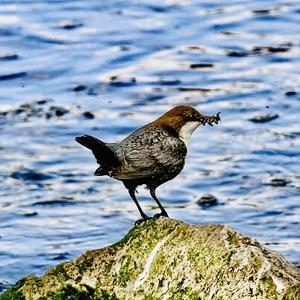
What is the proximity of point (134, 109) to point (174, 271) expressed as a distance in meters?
7.01

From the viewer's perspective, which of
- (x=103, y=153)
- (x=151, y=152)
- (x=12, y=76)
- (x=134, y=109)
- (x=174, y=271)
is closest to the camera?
(x=174, y=271)

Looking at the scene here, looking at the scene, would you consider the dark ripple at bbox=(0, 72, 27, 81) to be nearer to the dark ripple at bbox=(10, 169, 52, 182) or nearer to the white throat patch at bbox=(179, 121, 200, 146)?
the dark ripple at bbox=(10, 169, 52, 182)

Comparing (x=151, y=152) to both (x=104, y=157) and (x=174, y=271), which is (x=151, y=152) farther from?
(x=174, y=271)

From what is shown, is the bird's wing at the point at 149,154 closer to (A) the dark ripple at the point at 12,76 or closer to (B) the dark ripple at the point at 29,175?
(B) the dark ripple at the point at 29,175

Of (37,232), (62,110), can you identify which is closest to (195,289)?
(37,232)

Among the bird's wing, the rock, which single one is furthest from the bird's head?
the rock

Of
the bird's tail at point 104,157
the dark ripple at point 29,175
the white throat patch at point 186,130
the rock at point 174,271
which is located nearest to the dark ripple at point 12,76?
the dark ripple at point 29,175

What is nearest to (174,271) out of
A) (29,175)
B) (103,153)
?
(103,153)

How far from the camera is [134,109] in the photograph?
12.9 metres

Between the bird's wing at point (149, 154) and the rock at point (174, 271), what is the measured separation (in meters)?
0.61

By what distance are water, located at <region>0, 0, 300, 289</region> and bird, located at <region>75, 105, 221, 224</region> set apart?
267 centimetres

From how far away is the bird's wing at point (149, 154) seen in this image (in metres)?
6.80

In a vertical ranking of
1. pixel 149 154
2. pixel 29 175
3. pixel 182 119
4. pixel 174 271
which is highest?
pixel 182 119

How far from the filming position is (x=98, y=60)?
14406 mm
